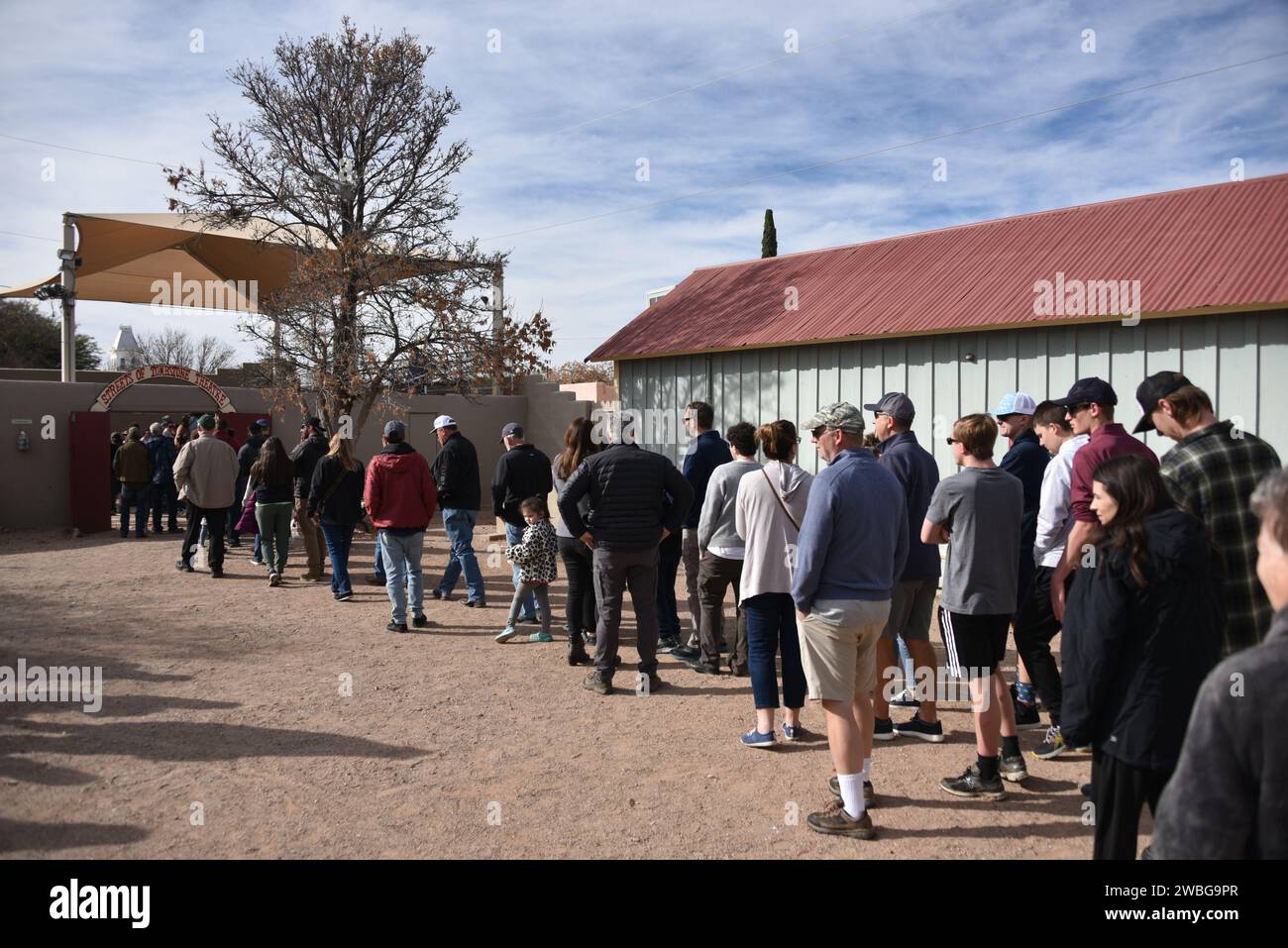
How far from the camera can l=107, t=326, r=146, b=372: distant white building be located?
1452 inches

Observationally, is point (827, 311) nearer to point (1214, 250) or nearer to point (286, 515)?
point (1214, 250)

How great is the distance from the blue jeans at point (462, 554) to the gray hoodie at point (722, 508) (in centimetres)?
351

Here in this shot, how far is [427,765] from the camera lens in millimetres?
5250

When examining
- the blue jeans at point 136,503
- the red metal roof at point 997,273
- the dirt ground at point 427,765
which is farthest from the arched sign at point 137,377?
the dirt ground at point 427,765

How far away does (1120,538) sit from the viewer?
122 inches

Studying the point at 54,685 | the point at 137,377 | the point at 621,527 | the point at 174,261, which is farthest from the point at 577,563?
the point at 174,261

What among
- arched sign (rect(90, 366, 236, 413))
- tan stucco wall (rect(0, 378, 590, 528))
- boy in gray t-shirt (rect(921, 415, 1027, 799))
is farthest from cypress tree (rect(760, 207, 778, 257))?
boy in gray t-shirt (rect(921, 415, 1027, 799))

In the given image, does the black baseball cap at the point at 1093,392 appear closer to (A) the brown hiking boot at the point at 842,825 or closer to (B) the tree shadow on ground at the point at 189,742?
(A) the brown hiking boot at the point at 842,825

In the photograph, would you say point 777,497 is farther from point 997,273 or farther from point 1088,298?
point 997,273

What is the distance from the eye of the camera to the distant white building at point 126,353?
121 ft

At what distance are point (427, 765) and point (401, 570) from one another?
12.5 feet

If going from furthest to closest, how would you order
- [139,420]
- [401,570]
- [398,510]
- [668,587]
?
1. [139,420]
2. [401,570]
3. [398,510]
4. [668,587]

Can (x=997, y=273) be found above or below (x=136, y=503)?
above
